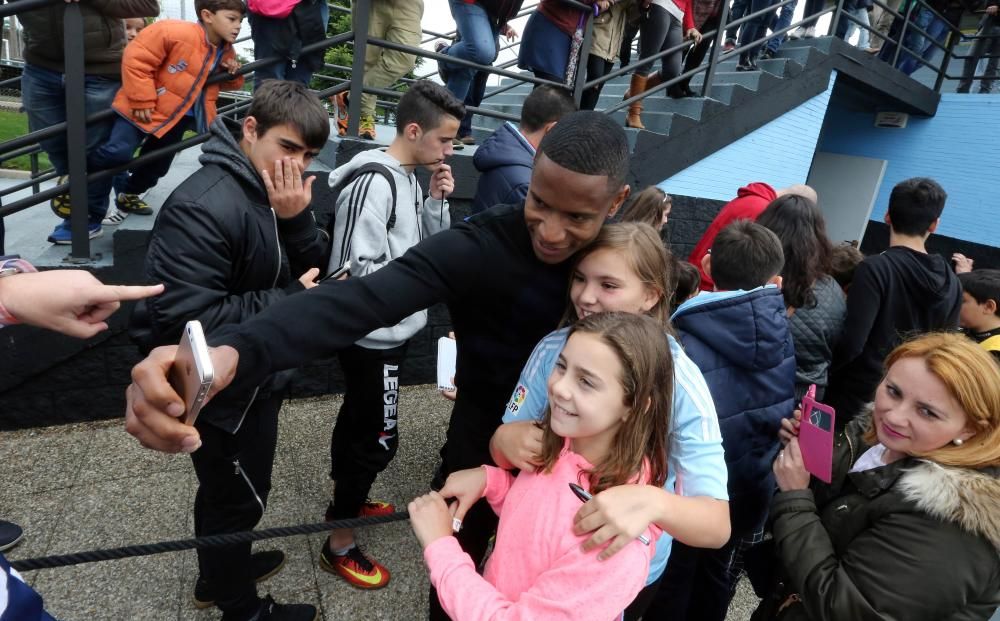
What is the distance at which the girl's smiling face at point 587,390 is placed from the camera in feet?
3.83

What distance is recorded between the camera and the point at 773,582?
5.98ft

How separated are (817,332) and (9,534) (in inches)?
145

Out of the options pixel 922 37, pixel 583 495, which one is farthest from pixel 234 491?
pixel 922 37

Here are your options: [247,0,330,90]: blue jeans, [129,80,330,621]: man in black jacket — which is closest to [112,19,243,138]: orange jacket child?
[247,0,330,90]: blue jeans

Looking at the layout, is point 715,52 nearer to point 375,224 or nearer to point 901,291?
point 901,291

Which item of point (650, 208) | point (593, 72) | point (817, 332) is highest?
point (593, 72)

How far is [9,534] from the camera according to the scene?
7.84ft

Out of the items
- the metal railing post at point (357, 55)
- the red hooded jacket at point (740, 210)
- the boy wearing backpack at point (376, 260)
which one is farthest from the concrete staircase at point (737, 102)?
the boy wearing backpack at point (376, 260)

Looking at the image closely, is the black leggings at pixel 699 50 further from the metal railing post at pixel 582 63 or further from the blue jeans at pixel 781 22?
the metal railing post at pixel 582 63

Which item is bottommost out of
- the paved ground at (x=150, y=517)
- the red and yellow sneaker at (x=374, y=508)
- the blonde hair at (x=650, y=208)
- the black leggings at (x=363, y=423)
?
the paved ground at (x=150, y=517)

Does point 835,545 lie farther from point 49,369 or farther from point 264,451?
point 49,369

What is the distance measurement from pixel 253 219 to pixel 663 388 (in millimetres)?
1352

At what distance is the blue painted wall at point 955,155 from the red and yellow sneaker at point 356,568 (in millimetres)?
8233

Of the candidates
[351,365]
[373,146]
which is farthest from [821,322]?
[373,146]
